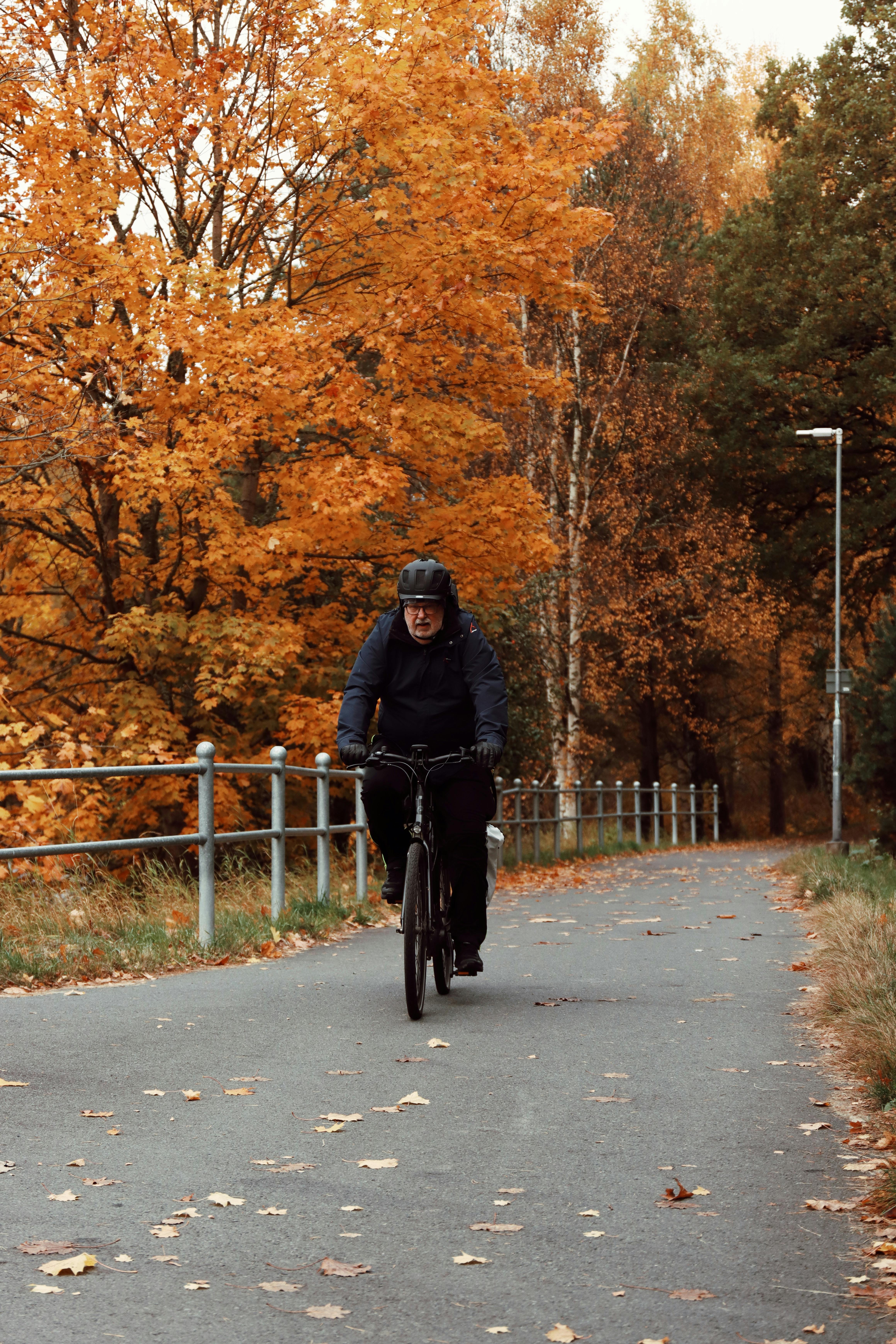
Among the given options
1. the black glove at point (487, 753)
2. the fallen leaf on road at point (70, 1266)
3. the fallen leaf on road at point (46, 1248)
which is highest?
the black glove at point (487, 753)

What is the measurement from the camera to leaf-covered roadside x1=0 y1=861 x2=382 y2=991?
28.5ft

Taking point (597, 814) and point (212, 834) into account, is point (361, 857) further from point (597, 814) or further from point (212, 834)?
point (597, 814)

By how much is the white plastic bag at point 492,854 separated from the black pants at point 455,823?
3.1 inches

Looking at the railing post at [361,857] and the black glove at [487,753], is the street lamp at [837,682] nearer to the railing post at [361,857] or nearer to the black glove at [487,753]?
the railing post at [361,857]

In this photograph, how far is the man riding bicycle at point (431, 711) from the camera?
7.23 meters

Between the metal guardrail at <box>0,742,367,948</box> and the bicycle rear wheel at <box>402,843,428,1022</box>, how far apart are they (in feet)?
6.87

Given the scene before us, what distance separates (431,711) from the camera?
24.1 feet

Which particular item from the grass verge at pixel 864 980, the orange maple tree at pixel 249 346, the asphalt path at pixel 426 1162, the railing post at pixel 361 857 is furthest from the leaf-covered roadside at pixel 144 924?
the grass verge at pixel 864 980

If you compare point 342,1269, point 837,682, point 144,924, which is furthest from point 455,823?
point 837,682

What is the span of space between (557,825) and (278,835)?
14.9 m

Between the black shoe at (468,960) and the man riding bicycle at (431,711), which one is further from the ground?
the man riding bicycle at (431,711)

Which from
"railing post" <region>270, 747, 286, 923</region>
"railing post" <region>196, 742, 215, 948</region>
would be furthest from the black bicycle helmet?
"railing post" <region>270, 747, 286, 923</region>

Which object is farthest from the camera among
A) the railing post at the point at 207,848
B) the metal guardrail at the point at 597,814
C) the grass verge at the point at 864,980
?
the metal guardrail at the point at 597,814

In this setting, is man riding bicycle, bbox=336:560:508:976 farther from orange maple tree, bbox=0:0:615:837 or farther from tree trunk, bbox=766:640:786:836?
tree trunk, bbox=766:640:786:836
